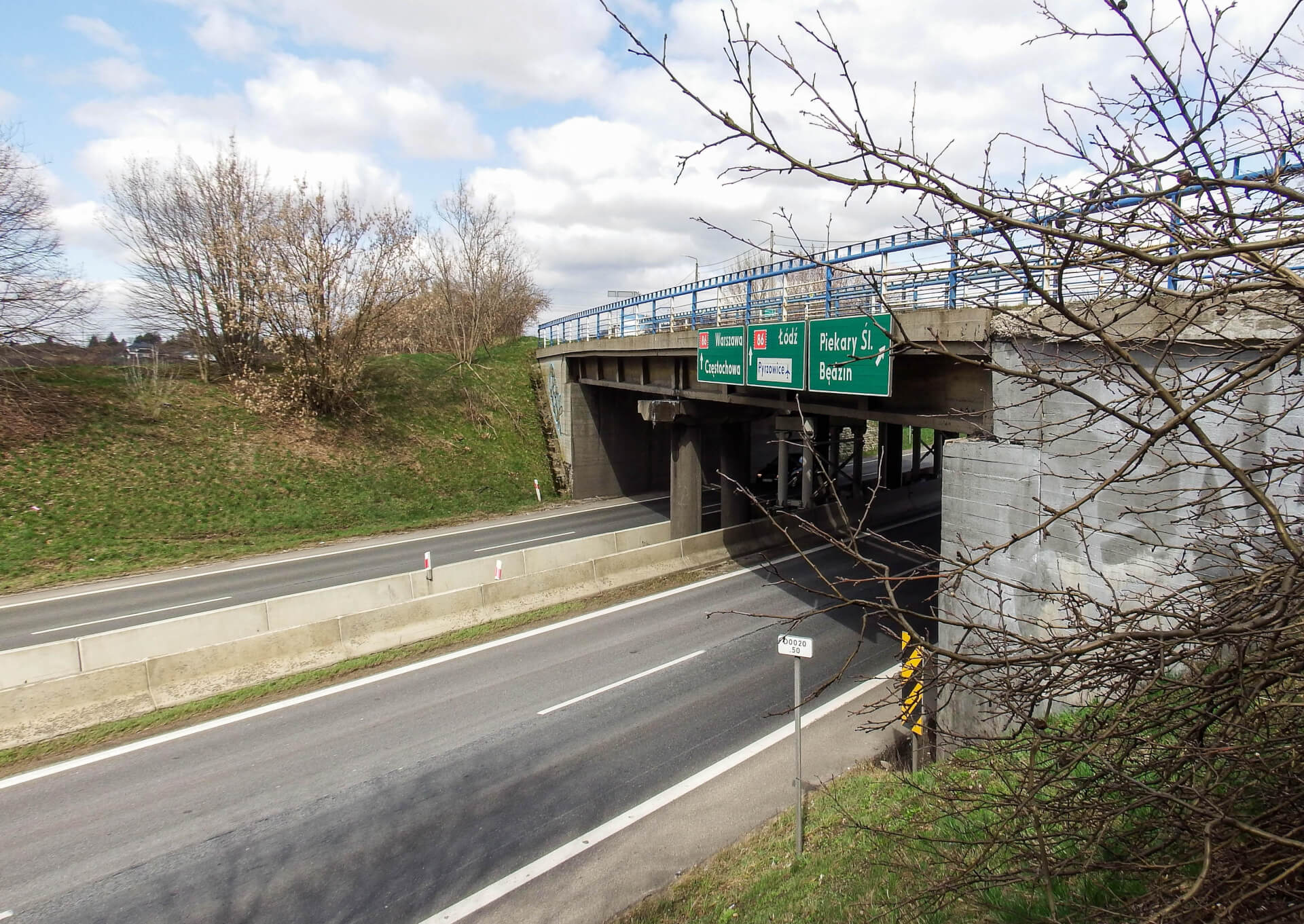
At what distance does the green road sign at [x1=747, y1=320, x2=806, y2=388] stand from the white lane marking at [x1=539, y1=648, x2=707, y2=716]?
18.2ft

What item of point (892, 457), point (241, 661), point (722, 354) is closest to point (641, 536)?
point (722, 354)

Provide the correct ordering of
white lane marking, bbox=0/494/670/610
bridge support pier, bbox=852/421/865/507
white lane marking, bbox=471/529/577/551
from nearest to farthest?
1. white lane marking, bbox=0/494/670/610
2. white lane marking, bbox=471/529/577/551
3. bridge support pier, bbox=852/421/865/507

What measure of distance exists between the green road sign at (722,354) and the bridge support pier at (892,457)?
12.6 m

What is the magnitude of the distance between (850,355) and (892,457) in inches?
792

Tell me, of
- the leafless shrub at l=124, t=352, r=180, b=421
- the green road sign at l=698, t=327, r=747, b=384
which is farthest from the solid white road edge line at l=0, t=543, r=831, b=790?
the leafless shrub at l=124, t=352, r=180, b=421

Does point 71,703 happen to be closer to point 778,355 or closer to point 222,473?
point 778,355

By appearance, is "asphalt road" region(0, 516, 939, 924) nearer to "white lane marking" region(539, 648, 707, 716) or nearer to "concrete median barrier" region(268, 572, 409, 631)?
"white lane marking" region(539, 648, 707, 716)

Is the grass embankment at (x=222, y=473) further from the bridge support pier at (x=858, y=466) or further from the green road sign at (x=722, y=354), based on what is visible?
the green road sign at (x=722, y=354)

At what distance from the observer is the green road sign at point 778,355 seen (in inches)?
522

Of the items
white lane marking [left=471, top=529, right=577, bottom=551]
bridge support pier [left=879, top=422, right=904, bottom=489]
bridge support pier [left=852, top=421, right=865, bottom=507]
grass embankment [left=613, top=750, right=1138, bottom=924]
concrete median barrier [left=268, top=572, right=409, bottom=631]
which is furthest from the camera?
bridge support pier [left=879, top=422, right=904, bottom=489]

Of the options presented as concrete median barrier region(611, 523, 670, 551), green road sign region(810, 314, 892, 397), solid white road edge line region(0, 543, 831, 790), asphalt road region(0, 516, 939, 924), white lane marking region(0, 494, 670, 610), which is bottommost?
asphalt road region(0, 516, 939, 924)

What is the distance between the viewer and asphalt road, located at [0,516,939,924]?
7707mm

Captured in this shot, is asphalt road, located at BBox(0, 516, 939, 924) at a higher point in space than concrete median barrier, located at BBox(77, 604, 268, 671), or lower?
lower

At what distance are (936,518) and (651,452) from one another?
1244 cm
